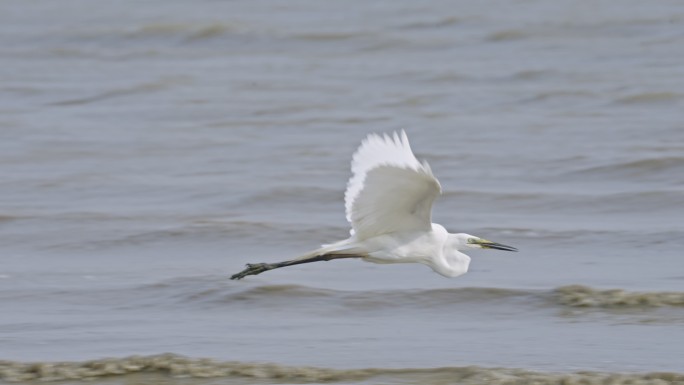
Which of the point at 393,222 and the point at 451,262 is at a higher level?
the point at 393,222

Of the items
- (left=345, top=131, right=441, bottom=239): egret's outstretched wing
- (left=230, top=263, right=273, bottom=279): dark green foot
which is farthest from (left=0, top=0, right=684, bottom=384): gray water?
(left=345, top=131, right=441, bottom=239): egret's outstretched wing

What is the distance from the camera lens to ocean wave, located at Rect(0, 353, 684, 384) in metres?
6.91

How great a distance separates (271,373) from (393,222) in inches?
38.0

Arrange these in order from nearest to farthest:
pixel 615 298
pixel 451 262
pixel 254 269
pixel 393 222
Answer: pixel 393 222, pixel 451 262, pixel 254 269, pixel 615 298

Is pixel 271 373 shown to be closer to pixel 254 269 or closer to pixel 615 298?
pixel 254 269

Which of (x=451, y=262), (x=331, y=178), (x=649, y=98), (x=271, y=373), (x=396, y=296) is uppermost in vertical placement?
(x=649, y=98)

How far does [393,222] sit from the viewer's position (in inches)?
279

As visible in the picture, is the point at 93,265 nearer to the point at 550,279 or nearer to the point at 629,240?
the point at 550,279

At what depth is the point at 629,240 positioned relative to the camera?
9.98m

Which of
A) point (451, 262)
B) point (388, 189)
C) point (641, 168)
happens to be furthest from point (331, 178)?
point (388, 189)

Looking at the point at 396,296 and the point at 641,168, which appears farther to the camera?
the point at 641,168

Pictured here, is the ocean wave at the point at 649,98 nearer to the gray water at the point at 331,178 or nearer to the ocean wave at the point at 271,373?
the gray water at the point at 331,178

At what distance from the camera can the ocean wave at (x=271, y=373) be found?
22.7ft

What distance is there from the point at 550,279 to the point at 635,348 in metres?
1.59
